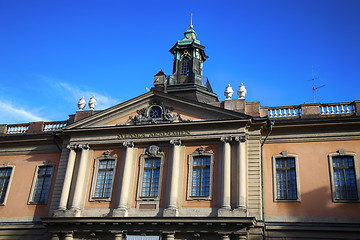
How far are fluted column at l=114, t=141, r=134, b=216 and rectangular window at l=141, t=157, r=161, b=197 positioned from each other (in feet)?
2.89

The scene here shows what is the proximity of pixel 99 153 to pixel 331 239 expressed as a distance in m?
14.0

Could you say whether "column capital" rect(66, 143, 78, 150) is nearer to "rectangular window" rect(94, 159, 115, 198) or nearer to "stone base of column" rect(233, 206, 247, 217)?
"rectangular window" rect(94, 159, 115, 198)

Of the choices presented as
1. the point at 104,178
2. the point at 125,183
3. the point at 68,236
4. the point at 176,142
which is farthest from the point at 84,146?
the point at 176,142

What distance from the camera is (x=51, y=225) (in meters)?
24.4

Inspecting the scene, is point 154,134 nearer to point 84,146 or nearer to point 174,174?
Answer: point 174,174

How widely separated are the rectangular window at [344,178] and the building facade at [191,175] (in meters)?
0.05

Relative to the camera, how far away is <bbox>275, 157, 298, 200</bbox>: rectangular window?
22.9 meters

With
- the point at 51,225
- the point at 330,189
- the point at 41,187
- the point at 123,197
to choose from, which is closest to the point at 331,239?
the point at 330,189

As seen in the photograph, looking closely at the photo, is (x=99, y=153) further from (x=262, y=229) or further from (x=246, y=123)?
(x=262, y=229)

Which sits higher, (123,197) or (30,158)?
(30,158)

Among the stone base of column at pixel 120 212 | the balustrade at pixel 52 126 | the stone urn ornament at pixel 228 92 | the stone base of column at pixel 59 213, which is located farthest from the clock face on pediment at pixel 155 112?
the stone base of column at pixel 59 213

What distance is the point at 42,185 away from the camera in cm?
2730

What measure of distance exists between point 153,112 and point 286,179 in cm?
879

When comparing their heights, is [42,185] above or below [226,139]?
below
